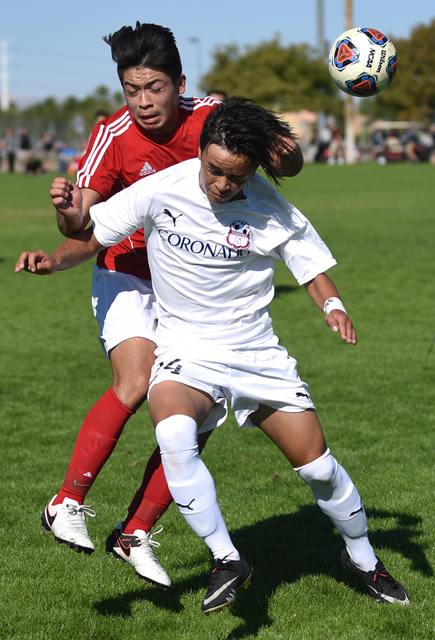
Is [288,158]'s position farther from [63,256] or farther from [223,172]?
[63,256]

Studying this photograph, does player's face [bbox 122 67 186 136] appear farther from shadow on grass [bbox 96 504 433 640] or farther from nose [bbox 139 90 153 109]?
shadow on grass [bbox 96 504 433 640]

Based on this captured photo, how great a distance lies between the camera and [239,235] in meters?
3.24

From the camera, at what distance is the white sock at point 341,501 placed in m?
3.21

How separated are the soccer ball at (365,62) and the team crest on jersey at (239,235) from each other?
4.82 feet

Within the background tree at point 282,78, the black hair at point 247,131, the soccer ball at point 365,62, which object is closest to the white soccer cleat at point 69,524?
the black hair at point 247,131

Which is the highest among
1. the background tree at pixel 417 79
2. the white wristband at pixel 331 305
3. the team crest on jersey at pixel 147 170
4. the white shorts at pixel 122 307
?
the team crest on jersey at pixel 147 170

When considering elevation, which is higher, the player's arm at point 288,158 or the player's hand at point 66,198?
the player's arm at point 288,158

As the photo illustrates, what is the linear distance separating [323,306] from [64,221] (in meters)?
1.18

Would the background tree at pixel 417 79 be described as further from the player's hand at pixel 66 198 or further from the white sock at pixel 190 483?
the white sock at pixel 190 483

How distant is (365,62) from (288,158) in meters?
1.39

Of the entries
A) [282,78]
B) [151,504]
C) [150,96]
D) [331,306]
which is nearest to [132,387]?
[151,504]

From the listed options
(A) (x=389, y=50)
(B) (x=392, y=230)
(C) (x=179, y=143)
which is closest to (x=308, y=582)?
(C) (x=179, y=143)

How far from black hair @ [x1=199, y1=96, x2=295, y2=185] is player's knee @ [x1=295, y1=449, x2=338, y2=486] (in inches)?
47.6

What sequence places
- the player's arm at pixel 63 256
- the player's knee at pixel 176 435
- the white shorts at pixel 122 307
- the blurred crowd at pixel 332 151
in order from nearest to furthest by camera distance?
the player's knee at pixel 176 435 < the player's arm at pixel 63 256 < the white shorts at pixel 122 307 < the blurred crowd at pixel 332 151
